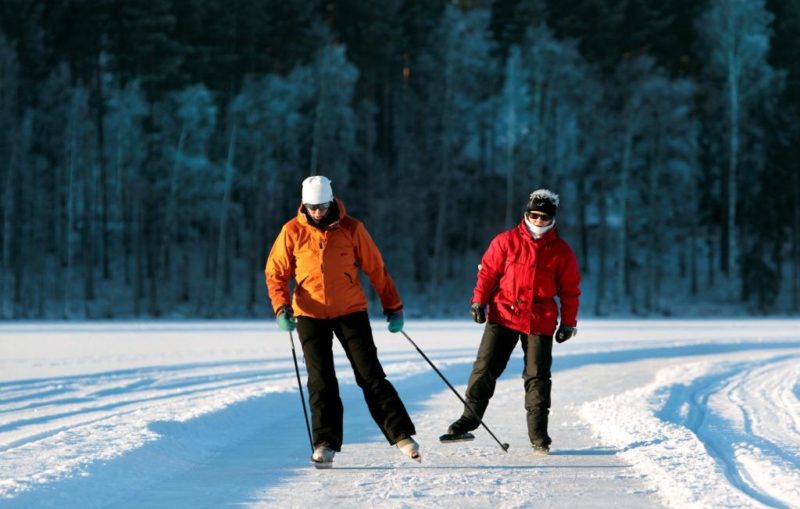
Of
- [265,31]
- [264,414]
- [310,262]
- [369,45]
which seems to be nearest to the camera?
[310,262]

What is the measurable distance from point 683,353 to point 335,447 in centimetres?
1582

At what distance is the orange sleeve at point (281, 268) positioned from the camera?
7.36m

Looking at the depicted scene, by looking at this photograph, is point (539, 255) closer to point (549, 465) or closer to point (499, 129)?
point (549, 465)

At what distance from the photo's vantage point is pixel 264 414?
1063 cm

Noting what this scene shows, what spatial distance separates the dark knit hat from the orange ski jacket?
3.80 ft

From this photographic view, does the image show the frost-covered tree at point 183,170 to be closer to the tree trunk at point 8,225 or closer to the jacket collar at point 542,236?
the tree trunk at point 8,225

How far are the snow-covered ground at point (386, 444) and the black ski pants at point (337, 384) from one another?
0.26 metres

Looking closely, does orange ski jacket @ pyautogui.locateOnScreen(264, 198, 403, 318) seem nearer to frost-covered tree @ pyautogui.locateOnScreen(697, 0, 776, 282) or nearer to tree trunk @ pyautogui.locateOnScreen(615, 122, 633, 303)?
tree trunk @ pyautogui.locateOnScreen(615, 122, 633, 303)

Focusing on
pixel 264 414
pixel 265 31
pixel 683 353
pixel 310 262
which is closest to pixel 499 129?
pixel 265 31

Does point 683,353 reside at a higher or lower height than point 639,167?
lower

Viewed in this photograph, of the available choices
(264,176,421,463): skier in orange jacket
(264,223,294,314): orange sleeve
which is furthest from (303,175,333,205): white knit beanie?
(264,223,294,314): orange sleeve

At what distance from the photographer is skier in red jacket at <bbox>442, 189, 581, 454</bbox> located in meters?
7.90

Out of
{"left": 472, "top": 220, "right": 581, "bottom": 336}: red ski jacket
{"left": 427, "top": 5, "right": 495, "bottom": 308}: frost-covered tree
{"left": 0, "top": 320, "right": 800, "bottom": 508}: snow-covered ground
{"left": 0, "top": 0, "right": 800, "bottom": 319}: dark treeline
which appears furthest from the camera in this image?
{"left": 427, "top": 5, "right": 495, "bottom": 308}: frost-covered tree

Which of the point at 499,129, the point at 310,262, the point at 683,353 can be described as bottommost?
the point at 683,353
